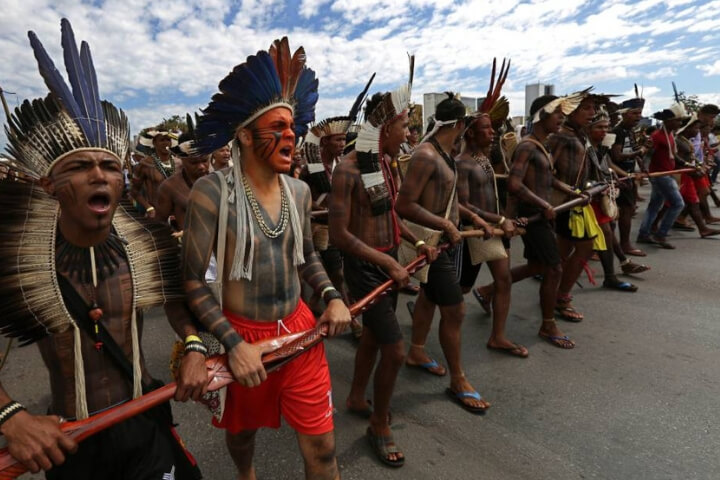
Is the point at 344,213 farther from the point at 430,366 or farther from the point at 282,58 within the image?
the point at 430,366

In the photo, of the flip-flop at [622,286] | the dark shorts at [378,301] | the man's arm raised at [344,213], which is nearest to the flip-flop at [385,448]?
the dark shorts at [378,301]

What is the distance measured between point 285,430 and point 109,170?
217 cm

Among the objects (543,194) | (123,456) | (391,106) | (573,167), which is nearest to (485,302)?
(543,194)

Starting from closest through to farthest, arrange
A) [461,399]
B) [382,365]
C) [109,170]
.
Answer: [109,170] → [382,365] → [461,399]

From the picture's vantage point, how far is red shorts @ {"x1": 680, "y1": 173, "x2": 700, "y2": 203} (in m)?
7.59

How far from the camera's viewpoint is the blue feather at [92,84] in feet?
4.82

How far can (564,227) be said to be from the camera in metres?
4.63

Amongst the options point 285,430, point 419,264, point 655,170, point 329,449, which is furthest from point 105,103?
point 655,170

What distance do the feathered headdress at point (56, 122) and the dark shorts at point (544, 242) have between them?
3719 mm

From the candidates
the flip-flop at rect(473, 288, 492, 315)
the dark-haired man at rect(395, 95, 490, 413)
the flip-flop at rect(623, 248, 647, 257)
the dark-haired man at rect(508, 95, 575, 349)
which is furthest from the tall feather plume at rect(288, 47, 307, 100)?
the flip-flop at rect(623, 248, 647, 257)

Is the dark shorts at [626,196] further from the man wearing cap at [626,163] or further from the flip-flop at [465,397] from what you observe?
the flip-flop at [465,397]

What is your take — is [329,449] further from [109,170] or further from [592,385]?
[592,385]

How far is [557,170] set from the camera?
4.54 meters

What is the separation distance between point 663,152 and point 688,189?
3.11ft
